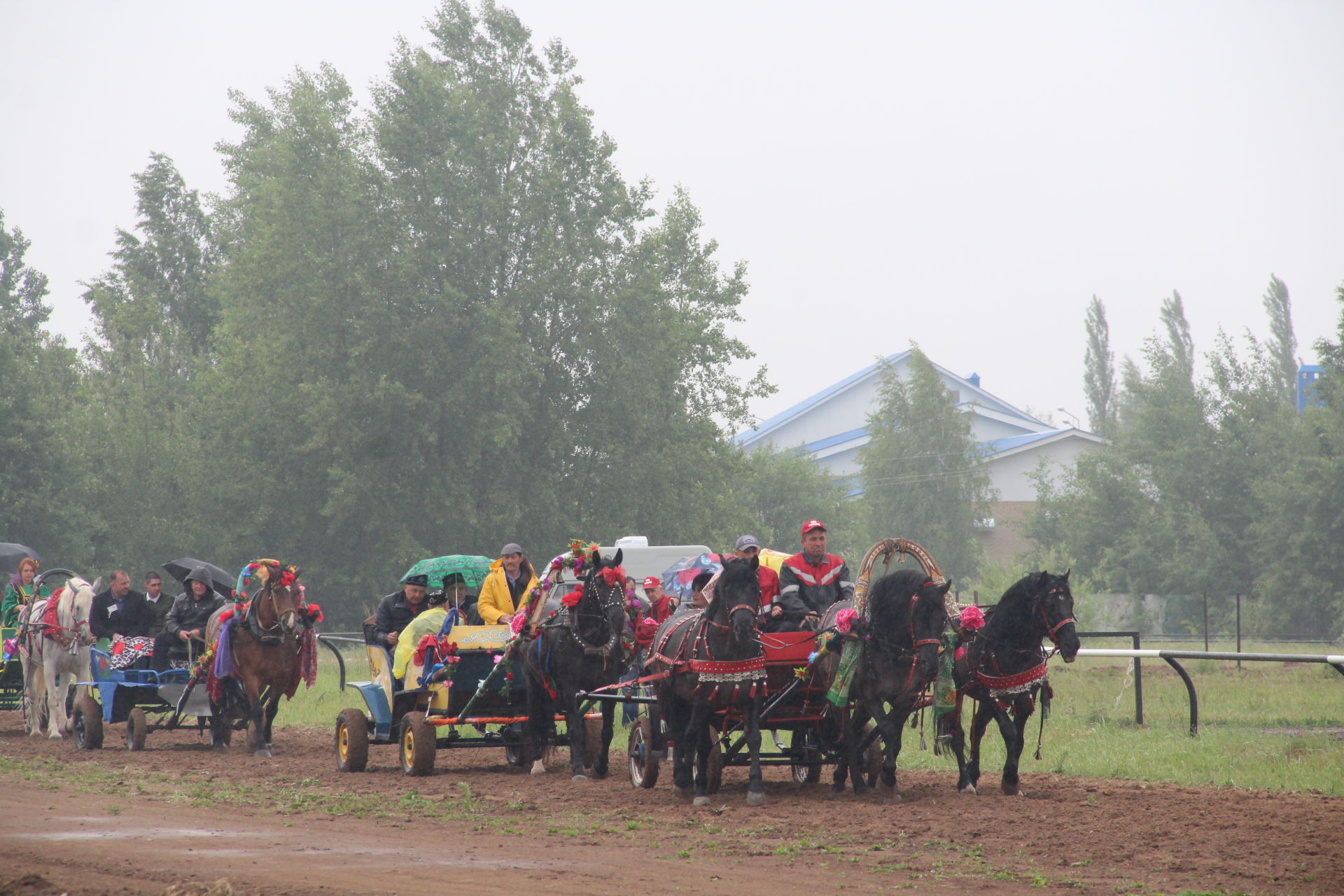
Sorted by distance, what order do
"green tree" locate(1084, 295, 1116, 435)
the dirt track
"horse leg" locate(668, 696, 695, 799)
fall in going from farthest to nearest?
1. "green tree" locate(1084, 295, 1116, 435)
2. "horse leg" locate(668, 696, 695, 799)
3. the dirt track

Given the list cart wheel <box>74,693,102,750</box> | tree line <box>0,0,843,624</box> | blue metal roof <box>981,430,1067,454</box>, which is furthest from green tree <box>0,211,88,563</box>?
blue metal roof <box>981,430,1067,454</box>

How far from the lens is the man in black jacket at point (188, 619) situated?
1571cm

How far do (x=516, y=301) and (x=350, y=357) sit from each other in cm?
433

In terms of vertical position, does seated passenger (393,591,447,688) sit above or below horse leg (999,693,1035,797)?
above

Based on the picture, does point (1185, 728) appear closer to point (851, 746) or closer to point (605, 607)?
point (851, 746)

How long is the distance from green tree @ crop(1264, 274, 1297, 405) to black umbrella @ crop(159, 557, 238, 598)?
64.0m

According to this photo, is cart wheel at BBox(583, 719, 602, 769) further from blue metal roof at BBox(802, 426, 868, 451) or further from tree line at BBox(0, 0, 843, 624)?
blue metal roof at BBox(802, 426, 868, 451)

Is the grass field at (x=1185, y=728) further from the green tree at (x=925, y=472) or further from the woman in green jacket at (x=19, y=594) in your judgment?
the green tree at (x=925, y=472)

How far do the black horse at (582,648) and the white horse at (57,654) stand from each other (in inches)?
293

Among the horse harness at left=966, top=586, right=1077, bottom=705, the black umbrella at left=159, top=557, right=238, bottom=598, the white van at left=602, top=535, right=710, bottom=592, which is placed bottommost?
the horse harness at left=966, top=586, right=1077, bottom=705

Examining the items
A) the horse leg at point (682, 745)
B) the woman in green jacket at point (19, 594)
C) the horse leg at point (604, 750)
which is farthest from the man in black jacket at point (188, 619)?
the horse leg at point (682, 745)

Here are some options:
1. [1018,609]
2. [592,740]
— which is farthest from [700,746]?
[1018,609]

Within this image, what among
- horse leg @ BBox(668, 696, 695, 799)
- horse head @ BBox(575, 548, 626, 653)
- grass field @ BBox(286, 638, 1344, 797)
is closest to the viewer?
horse leg @ BBox(668, 696, 695, 799)

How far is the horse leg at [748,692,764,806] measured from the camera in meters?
10.4
